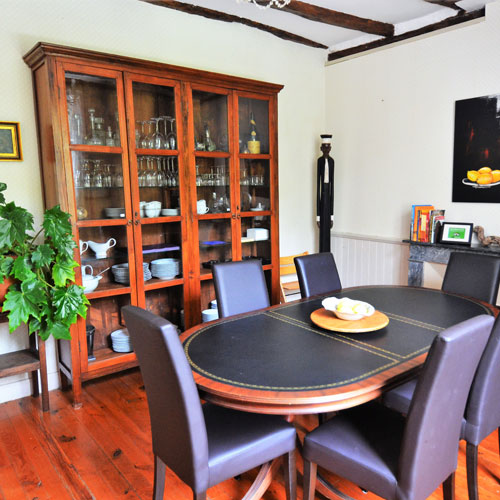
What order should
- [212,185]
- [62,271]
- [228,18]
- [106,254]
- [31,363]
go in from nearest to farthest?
[62,271]
[31,363]
[106,254]
[212,185]
[228,18]

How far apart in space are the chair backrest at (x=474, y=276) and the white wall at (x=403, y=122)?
30.8 inches

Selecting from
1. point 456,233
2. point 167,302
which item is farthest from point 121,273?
point 456,233

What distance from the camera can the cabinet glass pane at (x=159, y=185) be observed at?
3.09 meters

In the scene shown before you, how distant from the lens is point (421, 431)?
1.36 metres

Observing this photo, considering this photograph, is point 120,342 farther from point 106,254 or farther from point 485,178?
point 485,178

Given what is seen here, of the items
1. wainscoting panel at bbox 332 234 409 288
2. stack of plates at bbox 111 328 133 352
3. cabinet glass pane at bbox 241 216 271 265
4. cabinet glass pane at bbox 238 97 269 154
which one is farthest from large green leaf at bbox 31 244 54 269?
wainscoting panel at bbox 332 234 409 288

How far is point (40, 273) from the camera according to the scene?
8.59ft

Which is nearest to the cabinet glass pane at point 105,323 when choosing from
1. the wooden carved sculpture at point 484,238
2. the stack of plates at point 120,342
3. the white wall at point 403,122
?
the stack of plates at point 120,342

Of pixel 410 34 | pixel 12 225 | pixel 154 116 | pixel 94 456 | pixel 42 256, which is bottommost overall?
pixel 94 456

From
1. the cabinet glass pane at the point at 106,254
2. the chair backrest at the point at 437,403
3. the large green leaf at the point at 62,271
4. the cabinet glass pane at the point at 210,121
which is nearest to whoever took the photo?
the chair backrest at the point at 437,403

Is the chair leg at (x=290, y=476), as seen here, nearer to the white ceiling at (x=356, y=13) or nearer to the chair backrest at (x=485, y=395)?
the chair backrest at (x=485, y=395)

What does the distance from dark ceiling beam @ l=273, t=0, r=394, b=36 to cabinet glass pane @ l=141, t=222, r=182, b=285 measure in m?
1.98

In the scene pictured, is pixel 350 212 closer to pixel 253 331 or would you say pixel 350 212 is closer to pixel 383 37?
pixel 383 37

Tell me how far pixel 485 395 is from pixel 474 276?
4.03 feet
